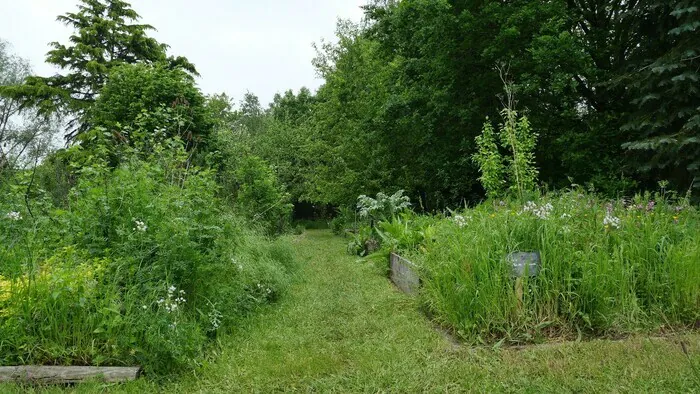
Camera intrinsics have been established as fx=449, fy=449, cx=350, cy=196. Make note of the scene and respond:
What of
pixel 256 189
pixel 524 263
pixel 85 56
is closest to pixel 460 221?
pixel 524 263

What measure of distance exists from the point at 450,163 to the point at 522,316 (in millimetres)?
9174

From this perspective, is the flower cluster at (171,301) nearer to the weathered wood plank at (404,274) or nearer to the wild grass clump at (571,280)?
the wild grass clump at (571,280)

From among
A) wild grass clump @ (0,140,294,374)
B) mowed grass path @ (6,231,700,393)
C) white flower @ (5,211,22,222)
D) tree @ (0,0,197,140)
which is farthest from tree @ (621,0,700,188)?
tree @ (0,0,197,140)

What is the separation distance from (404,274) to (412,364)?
2.75 meters

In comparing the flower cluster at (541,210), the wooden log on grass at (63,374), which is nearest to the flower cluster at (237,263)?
the wooden log on grass at (63,374)

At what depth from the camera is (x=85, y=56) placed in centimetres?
2161

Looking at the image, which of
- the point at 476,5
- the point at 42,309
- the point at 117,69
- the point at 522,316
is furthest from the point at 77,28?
the point at 522,316

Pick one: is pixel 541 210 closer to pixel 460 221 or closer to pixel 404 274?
pixel 460 221

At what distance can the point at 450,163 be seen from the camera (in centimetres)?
1227

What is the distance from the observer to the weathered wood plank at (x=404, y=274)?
5.06 m

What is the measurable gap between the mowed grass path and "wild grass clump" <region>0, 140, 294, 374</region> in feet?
0.93

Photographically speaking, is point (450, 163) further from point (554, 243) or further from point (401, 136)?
point (554, 243)

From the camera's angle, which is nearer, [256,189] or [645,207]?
[645,207]

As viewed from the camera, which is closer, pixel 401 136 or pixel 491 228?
pixel 491 228
